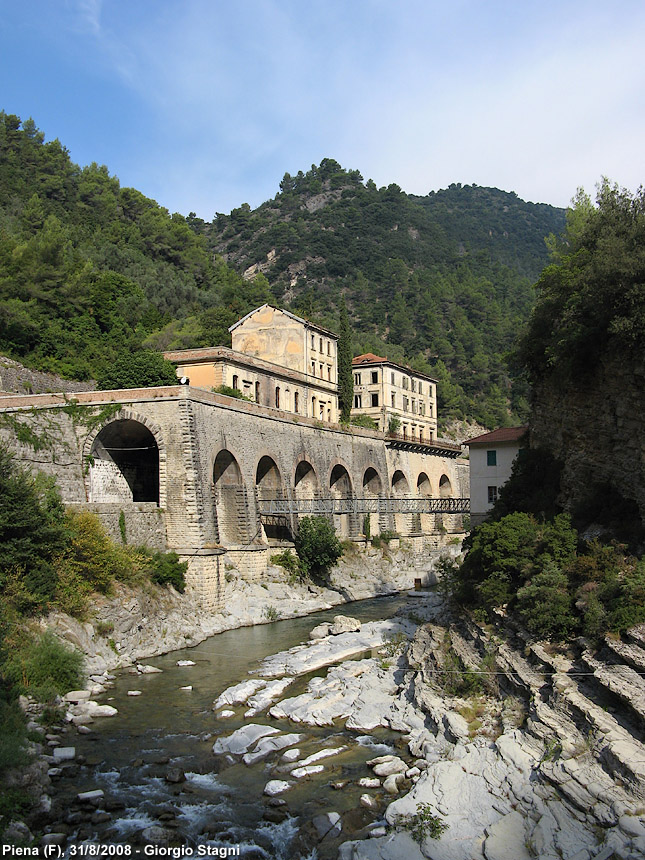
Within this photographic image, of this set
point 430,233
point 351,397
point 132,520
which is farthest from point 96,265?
point 430,233

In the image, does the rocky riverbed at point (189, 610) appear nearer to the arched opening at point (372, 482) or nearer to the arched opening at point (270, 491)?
the arched opening at point (270, 491)

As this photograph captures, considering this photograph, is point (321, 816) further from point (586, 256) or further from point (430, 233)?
point (430, 233)

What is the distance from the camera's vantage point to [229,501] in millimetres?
36812

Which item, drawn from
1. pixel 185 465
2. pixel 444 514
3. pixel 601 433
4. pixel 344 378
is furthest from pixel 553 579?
pixel 444 514

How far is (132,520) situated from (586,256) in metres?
18.5

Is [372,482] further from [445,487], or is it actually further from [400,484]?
[445,487]

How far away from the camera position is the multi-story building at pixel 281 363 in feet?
144

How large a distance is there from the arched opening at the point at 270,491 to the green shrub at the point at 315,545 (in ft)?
3.63

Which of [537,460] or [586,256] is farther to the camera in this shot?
[537,460]

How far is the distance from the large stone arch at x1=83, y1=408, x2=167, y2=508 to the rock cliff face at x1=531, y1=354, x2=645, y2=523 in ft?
54.9

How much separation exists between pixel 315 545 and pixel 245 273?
108 meters

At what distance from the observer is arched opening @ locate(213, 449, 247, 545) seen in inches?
1437

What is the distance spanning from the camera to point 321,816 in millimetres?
12766

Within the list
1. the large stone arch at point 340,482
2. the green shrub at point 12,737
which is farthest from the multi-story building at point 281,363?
the green shrub at point 12,737
